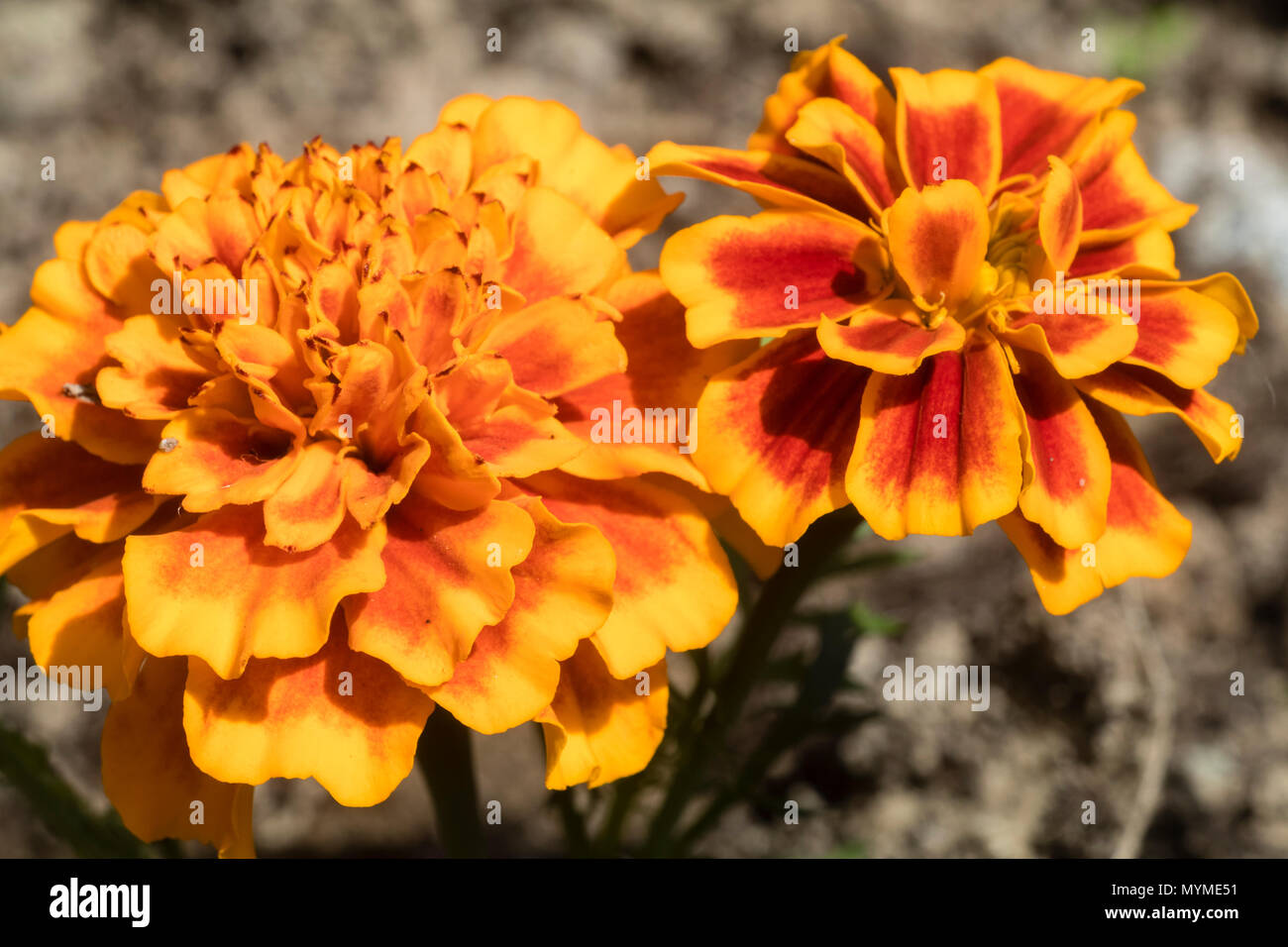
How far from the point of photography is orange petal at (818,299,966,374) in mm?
824

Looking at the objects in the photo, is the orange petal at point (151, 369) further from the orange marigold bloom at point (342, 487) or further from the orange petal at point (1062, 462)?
the orange petal at point (1062, 462)

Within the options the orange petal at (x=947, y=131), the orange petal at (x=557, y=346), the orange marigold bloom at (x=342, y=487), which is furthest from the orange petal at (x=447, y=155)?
the orange petal at (x=947, y=131)

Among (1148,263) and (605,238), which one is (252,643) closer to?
(605,238)

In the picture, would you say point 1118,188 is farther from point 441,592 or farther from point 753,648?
point 441,592

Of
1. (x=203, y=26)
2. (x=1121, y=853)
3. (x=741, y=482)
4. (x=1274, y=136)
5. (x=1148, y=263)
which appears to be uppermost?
(x=203, y=26)

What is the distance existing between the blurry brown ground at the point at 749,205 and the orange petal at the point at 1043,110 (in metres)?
0.90

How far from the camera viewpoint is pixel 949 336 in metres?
0.85

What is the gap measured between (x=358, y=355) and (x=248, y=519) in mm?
153

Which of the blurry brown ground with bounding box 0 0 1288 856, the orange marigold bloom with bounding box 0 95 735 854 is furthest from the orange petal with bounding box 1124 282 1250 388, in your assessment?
the blurry brown ground with bounding box 0 0 1288 856

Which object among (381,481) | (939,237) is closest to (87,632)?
(381,481)

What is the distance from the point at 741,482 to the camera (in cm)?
88

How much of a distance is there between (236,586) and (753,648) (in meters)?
0.52

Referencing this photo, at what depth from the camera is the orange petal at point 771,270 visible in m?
0.89
